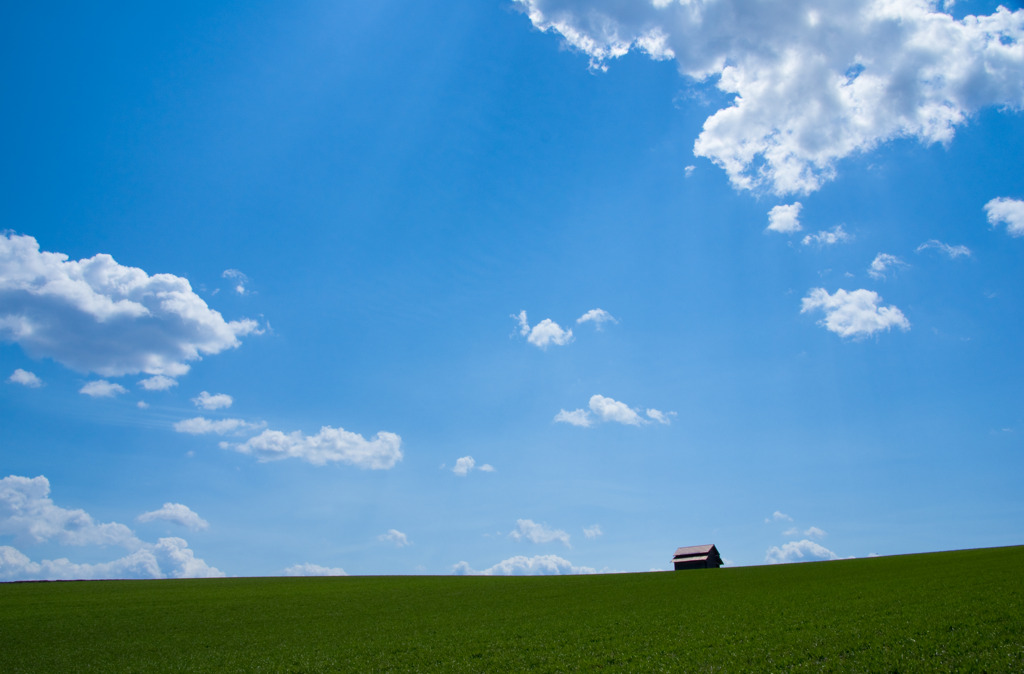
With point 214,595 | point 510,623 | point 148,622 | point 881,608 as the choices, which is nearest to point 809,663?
point 881,608

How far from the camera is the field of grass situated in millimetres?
19859

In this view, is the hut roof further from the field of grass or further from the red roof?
the field of grass

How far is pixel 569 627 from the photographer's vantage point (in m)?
29.1

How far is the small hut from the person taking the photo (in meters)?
76.7

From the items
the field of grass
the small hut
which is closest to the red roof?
the small hut

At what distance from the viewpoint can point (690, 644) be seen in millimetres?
22766

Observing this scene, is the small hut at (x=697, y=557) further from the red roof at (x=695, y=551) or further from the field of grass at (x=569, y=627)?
the field of grass at (x=569, y=627)

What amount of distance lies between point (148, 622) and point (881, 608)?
139ft

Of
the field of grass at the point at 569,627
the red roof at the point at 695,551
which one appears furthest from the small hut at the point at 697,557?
the field of grass at the point at 569,627

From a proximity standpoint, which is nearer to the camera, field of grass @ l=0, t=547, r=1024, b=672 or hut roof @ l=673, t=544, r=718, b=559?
field of grass @ l=0, t=547, r=1024, b=672

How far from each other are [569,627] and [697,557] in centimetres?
5571

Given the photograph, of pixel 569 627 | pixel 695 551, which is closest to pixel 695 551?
pixel 695 551

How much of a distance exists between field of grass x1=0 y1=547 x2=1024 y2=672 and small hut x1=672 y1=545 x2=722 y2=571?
91.8ft

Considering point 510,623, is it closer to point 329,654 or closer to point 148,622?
point 329,654
